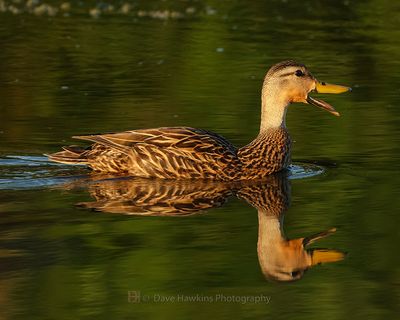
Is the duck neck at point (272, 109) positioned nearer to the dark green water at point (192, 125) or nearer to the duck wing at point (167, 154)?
the dark green water at point (192, 125)

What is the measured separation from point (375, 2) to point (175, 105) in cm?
1043

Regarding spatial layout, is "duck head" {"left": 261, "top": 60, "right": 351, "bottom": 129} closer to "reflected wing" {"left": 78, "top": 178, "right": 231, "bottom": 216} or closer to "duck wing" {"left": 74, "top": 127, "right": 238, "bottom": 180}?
"duck wing" {"left": 74, "top": 127, "right": 238, "bottom": 180}

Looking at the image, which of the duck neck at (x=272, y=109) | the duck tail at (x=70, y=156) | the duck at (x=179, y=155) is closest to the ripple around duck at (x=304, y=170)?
the duck at (x=179, y=155)

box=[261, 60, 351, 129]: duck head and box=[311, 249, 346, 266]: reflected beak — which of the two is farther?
box=[261, 60, 351, 129]: duck head

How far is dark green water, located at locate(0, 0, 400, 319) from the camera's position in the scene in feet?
27.5

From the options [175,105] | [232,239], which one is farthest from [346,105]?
[232,239]

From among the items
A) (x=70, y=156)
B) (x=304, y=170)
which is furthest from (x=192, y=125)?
(x=70, y=156)

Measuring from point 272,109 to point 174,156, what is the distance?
1.31 meters

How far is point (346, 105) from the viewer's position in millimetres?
15555

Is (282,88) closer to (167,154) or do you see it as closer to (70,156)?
(167,154)

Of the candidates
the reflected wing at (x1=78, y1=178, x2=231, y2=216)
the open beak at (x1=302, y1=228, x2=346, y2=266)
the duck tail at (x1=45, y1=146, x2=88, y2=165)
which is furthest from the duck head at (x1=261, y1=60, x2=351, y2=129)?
the open beak at (x1=302, y1=228, x2=346, y2=266)

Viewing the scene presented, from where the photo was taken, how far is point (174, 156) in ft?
39.6

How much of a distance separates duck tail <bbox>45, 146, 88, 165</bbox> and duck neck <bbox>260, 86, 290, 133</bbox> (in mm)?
1719

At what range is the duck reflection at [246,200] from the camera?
9.23 meters
